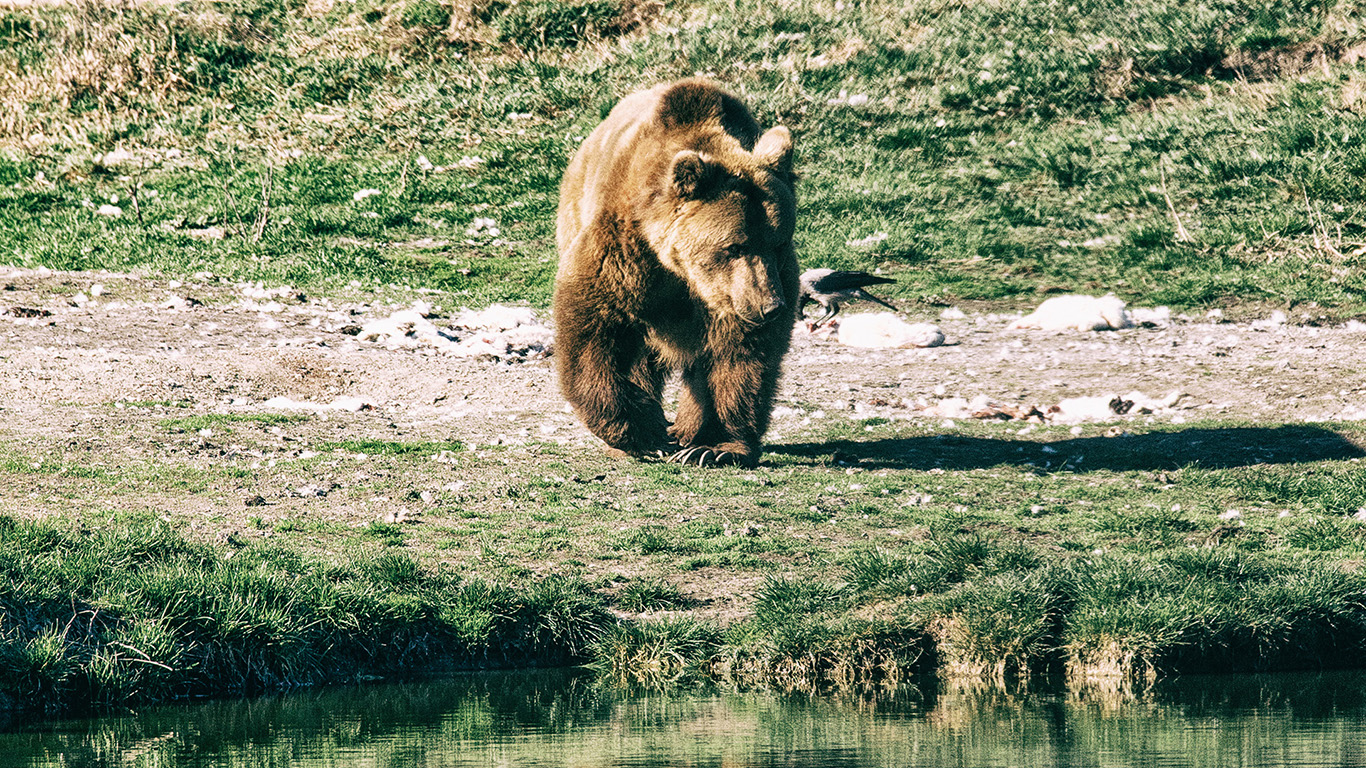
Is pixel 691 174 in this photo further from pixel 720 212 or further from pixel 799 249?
pixel 799 249

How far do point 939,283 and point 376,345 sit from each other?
5.28m

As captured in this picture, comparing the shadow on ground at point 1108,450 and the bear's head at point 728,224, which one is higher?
the bear's head at point 728,224

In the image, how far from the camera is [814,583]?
19.5 ft

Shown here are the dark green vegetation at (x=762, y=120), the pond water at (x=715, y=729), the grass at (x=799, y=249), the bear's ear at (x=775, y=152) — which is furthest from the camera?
the dark green vegetation at (x=762, y=120)

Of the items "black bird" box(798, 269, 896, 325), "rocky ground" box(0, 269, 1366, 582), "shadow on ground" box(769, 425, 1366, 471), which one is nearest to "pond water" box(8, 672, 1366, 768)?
"rocky ground" box(0, 269, 1366, 582)

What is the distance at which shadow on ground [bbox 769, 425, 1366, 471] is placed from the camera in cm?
850

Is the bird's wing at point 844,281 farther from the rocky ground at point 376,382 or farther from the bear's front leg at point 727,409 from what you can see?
the bear's front leg at point 727,409

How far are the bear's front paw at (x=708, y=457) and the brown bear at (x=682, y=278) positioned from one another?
0.01 metres

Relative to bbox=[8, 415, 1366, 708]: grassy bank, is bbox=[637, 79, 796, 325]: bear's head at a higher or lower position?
higher

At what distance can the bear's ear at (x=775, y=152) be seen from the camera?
299 inches

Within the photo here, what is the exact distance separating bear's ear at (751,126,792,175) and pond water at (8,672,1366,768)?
10.4 feet

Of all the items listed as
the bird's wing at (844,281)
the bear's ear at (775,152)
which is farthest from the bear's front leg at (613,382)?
the bird's wing at (844,281)

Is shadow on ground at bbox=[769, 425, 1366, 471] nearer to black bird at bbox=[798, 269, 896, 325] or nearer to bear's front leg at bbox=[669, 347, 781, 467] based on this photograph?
bear's front leg at bbox=[669, 347, 781, 467]

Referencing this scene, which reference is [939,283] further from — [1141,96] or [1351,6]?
[1351,6]
